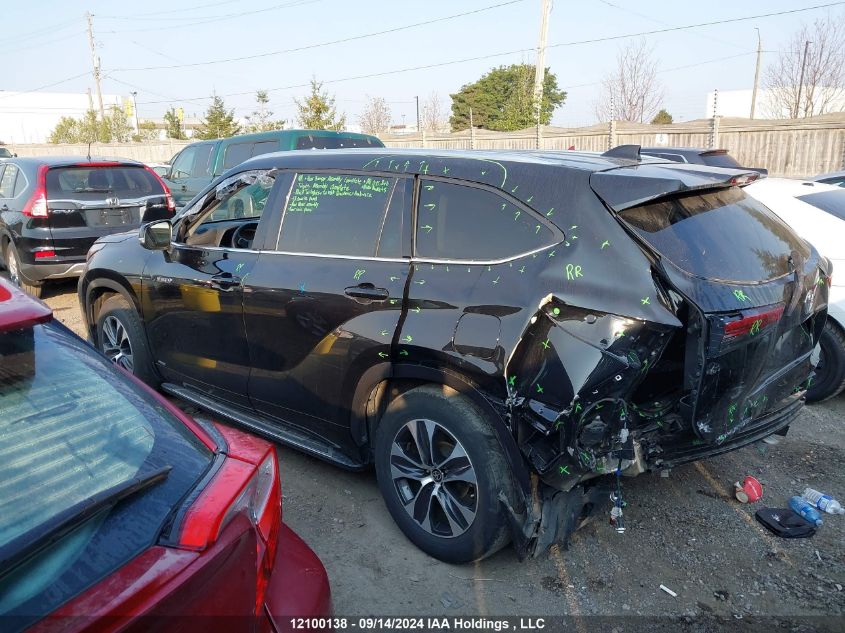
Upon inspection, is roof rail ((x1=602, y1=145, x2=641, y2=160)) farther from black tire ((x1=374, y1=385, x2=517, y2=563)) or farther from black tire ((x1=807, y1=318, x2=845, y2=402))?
black tire ((x1=807, y1=318, x2=845, y2=402))

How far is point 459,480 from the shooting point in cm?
294

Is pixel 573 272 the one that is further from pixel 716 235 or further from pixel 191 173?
pixel 191 173

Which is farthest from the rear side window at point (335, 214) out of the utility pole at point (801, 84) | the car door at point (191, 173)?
the utility pole at point (801, 84)

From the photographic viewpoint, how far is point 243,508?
1682 millimetres

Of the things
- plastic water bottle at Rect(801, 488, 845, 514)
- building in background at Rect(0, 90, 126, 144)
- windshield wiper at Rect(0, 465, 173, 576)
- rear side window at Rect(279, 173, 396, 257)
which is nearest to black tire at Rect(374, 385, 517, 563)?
rear side window at Rect(279, 173, 396, 257)

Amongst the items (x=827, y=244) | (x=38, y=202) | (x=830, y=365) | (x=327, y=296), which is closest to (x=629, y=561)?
(x=327, y=296)

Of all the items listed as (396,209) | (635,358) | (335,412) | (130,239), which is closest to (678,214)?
(635,358)

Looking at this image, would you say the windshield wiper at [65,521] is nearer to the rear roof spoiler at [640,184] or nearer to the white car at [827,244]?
the rear roof spoiler at [640,184]

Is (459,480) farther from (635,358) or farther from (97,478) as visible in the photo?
(97,478)

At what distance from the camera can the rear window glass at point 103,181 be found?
7.75 metres

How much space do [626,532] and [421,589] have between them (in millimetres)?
1162

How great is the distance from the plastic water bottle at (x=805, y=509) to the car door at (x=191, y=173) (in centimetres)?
1007

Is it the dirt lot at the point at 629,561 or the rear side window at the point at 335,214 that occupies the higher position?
the rear side window at the point at 335,214

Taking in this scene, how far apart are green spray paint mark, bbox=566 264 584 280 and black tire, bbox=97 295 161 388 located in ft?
10.6
